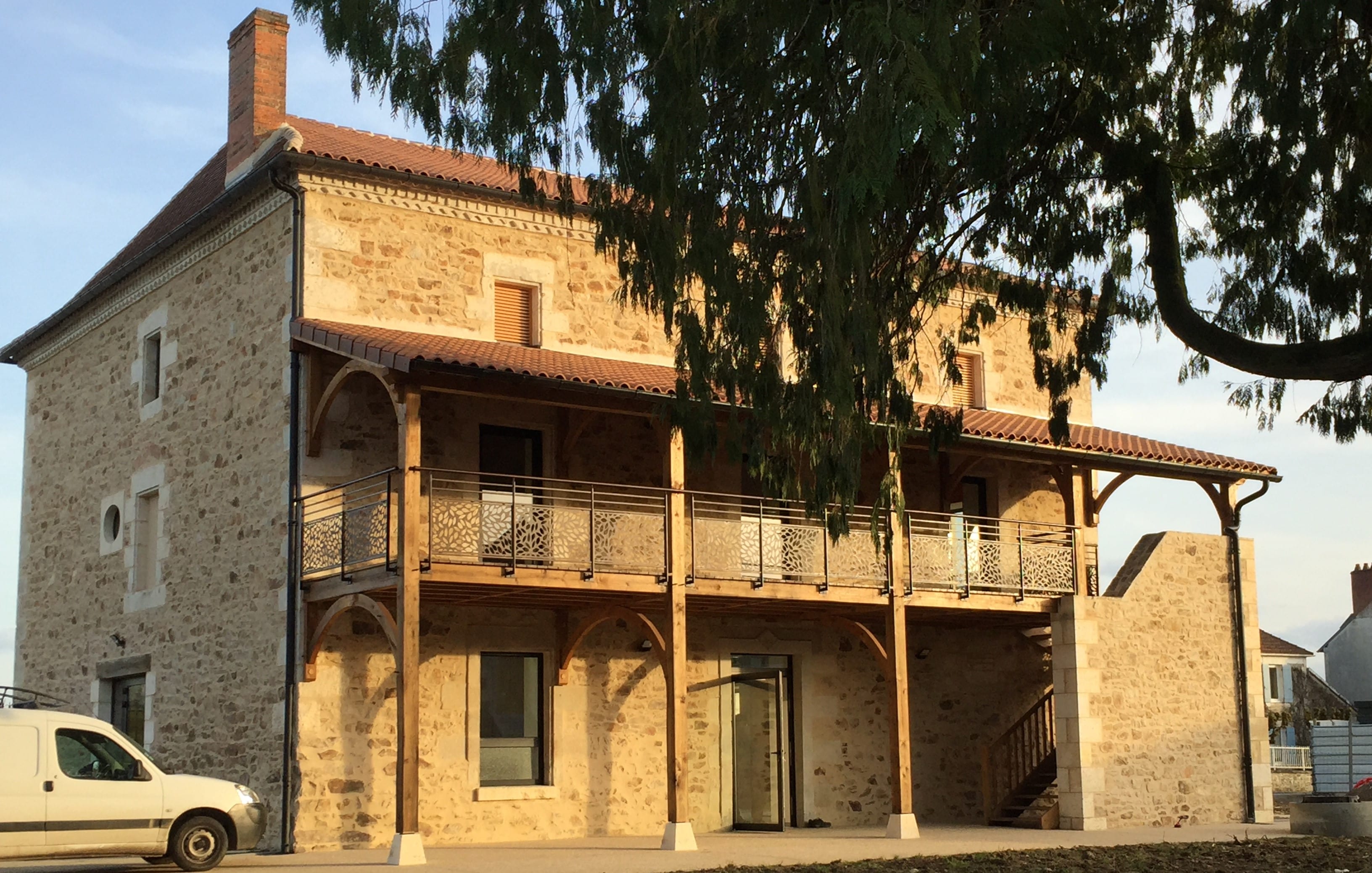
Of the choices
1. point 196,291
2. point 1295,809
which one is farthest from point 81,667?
point 1295,809

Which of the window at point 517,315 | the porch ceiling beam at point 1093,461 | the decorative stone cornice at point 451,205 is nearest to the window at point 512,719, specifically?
the window at point 517,315

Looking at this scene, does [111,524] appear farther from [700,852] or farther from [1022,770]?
[1022,770]

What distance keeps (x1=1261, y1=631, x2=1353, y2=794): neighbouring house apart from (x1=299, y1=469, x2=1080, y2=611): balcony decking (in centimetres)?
1692

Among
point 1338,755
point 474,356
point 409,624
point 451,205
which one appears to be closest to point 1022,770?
point 409,624

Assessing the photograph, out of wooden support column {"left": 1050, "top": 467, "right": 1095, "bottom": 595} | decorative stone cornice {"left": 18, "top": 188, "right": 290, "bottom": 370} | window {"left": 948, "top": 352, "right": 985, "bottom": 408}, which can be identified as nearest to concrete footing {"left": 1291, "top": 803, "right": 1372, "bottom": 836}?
wooden support column {"left": 1050, "top": 467, "right": 1095, "bottom": 595}

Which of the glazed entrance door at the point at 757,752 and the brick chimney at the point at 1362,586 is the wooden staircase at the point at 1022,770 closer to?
the glazed entrance door at the point at 757,752

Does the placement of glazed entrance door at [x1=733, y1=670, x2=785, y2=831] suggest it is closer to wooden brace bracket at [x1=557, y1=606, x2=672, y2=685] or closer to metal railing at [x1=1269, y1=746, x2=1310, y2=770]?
wooden brace bracket at [x1=557, y1=606, x2=672, y2=685]

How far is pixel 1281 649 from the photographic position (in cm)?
4888

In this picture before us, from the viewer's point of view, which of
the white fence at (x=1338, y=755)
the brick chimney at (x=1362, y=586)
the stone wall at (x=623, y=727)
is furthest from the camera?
the brick chimney at (x=1362, y=586)

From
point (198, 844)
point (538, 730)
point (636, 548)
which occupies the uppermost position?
point (636, 548)

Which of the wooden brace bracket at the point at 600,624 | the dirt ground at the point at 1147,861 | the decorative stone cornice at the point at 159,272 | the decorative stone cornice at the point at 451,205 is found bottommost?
the dirt ground at the point at 1147,861

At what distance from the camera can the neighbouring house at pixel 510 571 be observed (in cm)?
1535

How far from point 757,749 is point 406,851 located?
6120mm

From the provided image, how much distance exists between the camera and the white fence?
27.7 metres
